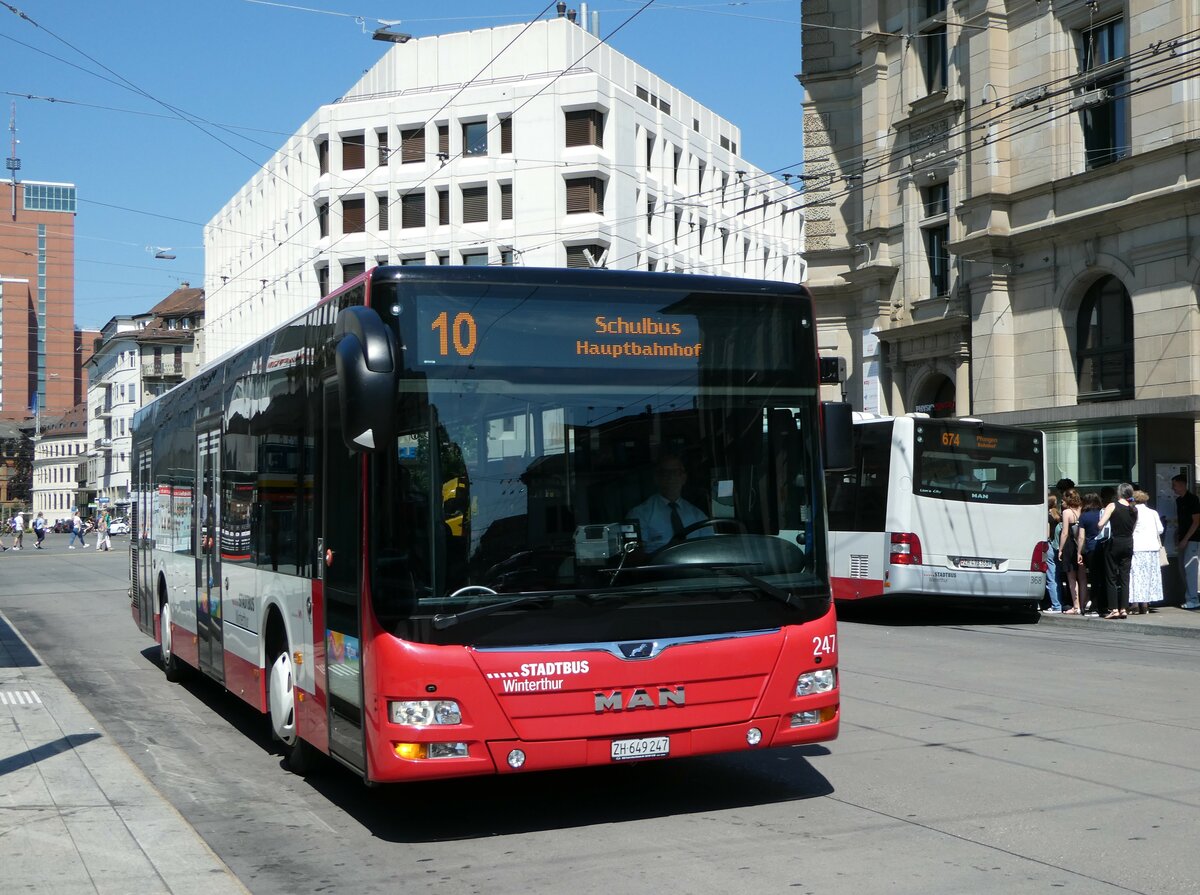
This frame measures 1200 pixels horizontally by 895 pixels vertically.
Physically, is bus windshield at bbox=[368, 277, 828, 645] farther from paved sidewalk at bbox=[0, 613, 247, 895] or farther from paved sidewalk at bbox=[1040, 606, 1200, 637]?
paved sidewalk at bbox=[1040, 606, 1200, 637]

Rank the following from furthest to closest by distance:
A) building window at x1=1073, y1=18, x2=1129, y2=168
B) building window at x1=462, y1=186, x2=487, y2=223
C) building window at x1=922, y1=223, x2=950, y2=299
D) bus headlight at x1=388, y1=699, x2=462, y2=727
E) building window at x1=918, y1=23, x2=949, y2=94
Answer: building window at x1=462, y1=186, x2=487, y2=223 < building window at x1=922, y1=223, x2=950, y2=299 < building window at x1=918, y1=23, x2=949, y2=94 < building window at x1=1073, y1=18, x2=1129, y2=168 < bus headlight at x1=388, y1=699, x2=462, y2=727

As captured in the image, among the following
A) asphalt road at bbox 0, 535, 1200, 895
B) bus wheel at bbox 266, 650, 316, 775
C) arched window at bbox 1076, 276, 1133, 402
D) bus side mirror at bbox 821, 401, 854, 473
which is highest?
arched window at bbox 1076, 276, 1133, 402

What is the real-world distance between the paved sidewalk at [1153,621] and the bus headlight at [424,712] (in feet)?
44.2

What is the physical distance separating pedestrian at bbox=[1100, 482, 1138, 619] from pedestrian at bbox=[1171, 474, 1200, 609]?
1252mm

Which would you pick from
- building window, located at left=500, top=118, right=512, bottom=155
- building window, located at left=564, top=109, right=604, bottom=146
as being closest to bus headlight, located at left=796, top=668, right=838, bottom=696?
building window, located at left=564, top=109, right=604, bottom=146

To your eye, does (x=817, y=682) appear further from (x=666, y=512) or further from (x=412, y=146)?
(x=412, y=146)

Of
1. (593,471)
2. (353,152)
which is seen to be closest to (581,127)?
(353,152)

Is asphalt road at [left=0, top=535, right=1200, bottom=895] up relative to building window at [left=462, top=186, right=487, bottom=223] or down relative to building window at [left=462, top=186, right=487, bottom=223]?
down

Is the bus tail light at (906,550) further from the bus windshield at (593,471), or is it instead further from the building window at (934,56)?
the building window at (934,56)

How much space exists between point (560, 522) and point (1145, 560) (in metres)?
15.1

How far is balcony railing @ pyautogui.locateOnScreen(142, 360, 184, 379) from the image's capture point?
109m

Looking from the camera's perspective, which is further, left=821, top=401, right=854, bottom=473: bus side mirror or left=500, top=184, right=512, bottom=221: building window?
left=500, top=184, right=512, bottom=221: building window

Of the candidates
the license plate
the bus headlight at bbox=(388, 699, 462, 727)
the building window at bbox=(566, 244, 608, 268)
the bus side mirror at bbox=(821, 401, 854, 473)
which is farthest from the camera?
the building window at bbox=(566, 244, 608, 268)

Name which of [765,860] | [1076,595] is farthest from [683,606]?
[1076,595]
